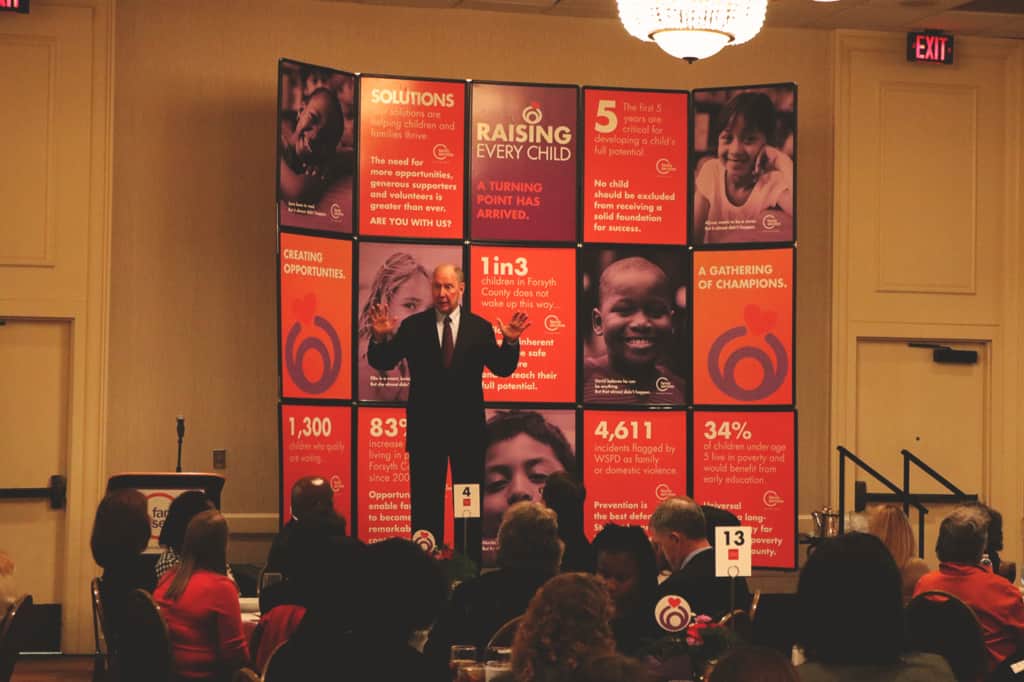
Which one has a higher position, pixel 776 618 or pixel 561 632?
pixel 561 632

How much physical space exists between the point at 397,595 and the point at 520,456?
20.5 ft

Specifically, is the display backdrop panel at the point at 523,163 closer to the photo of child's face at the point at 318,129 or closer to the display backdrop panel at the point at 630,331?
the display backdrop panel at the point at 630,331

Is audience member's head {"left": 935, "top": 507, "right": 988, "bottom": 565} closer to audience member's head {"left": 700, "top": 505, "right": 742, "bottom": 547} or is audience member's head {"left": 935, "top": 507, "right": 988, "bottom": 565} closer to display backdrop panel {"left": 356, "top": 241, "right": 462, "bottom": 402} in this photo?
audience member's head {"left": 700, "top": 505, "right": 742, "bottom": 547}

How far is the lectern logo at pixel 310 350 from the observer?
8.90 meters

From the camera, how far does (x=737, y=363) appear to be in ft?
31.4

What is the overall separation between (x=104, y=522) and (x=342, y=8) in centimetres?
541

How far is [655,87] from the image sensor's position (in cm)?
1030

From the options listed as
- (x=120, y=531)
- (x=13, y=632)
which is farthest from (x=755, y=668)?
(x=120, y=531)

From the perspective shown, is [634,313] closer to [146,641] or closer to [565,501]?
[565,501]

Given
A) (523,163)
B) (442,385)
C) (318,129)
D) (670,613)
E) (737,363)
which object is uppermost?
(318,129)

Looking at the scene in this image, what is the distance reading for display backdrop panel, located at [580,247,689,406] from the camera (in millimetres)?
9539

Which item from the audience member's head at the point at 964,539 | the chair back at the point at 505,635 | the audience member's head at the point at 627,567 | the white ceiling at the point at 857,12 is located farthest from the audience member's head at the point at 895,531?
the white ceiling at the point at 857,12

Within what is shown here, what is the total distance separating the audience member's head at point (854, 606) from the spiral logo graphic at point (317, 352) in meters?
6.23

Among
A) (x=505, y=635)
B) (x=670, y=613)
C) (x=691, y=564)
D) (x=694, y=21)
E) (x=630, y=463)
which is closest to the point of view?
(x=670, y=613)
